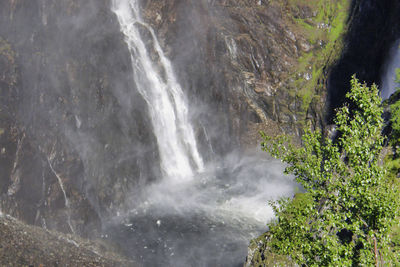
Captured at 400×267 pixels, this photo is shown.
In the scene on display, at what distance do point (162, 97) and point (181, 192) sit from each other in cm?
868

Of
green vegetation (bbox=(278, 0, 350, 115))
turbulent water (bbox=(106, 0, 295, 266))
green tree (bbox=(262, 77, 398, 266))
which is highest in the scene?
green vegetation (bbox=(278, 0, 350, 115))

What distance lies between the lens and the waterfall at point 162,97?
3042 cm

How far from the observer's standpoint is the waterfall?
30422 mm

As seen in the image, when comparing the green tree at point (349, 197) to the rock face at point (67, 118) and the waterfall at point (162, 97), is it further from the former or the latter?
the waterfall at point (162, 97)

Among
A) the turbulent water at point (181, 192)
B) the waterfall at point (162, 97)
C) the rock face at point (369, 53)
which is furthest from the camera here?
the rock face at point (369, 53)

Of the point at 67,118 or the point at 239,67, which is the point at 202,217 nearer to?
the point at 67,118

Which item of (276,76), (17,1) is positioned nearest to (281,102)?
(276,76)

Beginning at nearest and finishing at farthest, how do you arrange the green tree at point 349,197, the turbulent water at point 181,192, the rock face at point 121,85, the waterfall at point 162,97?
1. the green tree at point 349,197
2. the turbulent water at point 181,192
3. the rock face at point 121,85
4. the waterfall at point 162,97

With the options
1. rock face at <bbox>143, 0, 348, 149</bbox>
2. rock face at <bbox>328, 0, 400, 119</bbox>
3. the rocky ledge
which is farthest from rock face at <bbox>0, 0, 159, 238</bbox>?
rock face at <bbox>328, 0, 400, 119</bbox>

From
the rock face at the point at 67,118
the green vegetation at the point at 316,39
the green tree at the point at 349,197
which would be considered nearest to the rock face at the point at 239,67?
the green vegetation at the point at 316,39

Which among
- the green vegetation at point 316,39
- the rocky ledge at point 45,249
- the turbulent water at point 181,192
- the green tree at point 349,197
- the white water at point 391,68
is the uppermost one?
the green vegetation at point 316,39

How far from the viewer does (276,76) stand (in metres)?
35.7

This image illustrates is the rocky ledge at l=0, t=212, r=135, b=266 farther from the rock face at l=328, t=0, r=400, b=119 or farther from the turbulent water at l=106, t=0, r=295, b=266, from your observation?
the rock face at l=328, t=0, r=400, b=119

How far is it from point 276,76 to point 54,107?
2112 cm
